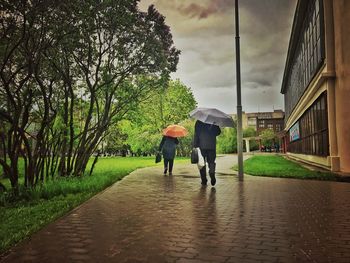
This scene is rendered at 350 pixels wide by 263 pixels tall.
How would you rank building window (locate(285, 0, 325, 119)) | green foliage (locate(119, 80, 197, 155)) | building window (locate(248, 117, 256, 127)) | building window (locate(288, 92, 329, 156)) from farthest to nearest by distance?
building window (locate(248, 117, 256, 127)) → green foliage (locate(119, 80, 197, 155)) → building window (locate(288, 92, 329, 156)) → building window (locate(285, 0, 325, 119))

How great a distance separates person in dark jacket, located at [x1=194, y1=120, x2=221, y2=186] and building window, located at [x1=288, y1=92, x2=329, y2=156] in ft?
24.1

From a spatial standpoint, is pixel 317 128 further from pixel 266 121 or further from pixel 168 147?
pixel 266 121

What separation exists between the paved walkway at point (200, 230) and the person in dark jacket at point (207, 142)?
184 cm

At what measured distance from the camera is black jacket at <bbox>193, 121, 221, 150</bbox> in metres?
11.3

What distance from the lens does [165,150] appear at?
1587cm

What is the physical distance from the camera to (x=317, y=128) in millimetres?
19906

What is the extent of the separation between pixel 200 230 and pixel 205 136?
5942 millimetres

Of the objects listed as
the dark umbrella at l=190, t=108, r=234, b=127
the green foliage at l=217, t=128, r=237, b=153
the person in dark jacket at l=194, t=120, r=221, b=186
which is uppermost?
the green foliage at l=217, t=128, r=237, b=153

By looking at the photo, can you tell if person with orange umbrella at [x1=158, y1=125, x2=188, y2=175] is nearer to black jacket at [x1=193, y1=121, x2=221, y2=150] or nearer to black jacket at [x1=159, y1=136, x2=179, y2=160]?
black jacket at [x1=159, y1=136, x2=179, y2=160]

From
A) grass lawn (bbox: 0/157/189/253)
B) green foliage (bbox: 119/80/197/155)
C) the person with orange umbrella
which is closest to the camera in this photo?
grass lawn (bbox: 0/157/189/253)

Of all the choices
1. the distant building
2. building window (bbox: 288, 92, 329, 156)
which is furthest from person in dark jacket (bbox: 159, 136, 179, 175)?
the distant building

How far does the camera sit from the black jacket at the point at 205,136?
1132cm

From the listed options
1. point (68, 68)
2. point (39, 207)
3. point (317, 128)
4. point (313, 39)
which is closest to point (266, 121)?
point (313, 39)

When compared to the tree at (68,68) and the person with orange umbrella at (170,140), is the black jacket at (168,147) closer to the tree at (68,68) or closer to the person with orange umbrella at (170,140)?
the person with orange umbrella at (170,140)
